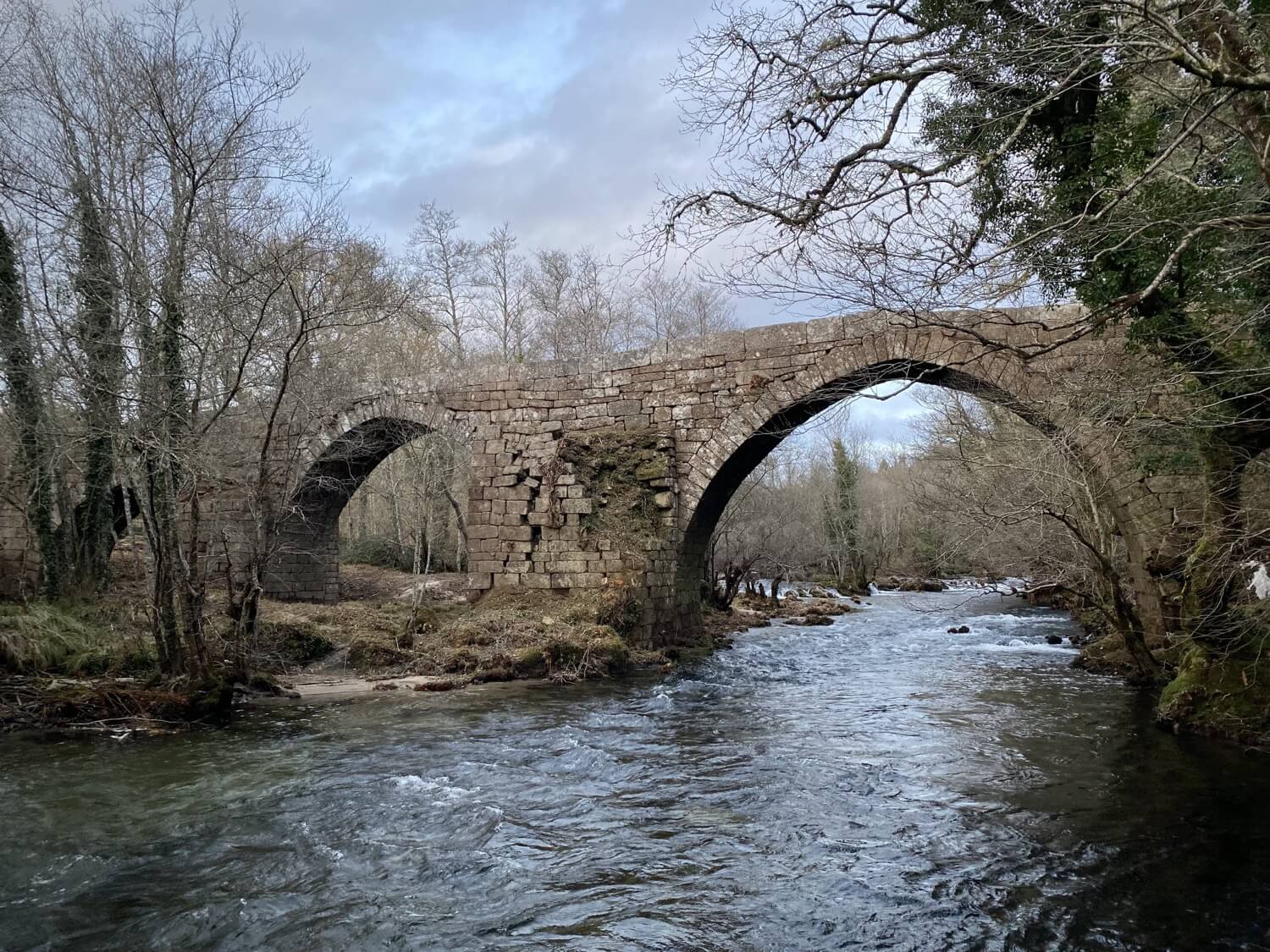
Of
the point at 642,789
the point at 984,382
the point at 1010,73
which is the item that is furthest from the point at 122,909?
the point at 984,382

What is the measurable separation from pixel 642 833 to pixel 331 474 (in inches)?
508

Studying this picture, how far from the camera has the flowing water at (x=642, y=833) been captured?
3.76 m

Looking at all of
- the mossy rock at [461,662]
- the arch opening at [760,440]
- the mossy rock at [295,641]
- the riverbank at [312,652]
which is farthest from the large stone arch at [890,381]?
the mossy rock at [295,641]

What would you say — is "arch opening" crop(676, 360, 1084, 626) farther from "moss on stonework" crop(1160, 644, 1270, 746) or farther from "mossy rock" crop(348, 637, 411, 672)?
"mossy rock" crop(348, 637, 411, 672)

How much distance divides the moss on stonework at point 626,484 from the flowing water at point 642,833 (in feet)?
14.2

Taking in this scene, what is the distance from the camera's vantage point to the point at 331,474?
1639 cm

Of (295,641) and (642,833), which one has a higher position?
(295,641)

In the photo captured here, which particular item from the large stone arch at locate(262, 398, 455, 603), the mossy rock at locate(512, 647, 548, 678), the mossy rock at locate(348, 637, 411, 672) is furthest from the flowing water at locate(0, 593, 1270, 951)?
the large stone arch at locate(262, 398, 455, 603)

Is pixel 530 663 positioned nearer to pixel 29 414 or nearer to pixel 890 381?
pixel 890 381

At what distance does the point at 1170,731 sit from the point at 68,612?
34.6ft

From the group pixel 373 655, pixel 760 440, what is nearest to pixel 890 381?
pixel 760 440

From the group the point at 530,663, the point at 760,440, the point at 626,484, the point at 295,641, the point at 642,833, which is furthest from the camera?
the point at 626,484

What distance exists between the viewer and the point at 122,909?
3830mm

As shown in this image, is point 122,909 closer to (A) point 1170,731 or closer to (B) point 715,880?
(B) point 715,880
